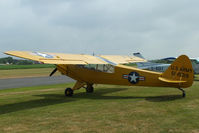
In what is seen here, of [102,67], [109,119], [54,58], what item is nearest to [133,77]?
[102,67]

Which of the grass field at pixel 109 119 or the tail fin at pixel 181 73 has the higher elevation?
the tail fin at pixel 181 73

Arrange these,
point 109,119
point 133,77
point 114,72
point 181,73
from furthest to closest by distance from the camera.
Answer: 1. point 114,72
2. point 133,77
3. point 181,73
4. point 109,119

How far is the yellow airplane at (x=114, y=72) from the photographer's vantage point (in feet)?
30.3

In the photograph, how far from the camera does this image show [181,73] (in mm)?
9383

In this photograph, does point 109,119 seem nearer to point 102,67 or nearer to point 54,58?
point 54,58

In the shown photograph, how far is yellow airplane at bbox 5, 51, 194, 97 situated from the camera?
9234mm

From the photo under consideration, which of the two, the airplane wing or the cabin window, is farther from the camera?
the cabin window

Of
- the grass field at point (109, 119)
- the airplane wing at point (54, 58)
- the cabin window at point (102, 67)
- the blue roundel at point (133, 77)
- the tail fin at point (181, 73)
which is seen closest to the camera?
the grass field at point (109, 119)

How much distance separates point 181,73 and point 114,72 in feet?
11.4

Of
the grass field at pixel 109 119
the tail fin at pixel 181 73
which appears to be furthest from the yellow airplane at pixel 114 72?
the grass field at pixel 109 119

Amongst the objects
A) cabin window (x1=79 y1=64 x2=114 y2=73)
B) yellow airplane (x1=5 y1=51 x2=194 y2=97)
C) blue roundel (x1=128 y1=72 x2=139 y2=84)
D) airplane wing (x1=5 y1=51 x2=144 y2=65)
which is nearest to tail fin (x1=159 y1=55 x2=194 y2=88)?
yellow airplane (x1=5 y1=51 x2=194 y2=97)

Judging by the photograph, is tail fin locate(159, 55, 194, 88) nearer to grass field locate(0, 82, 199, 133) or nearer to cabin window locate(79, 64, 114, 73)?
grass field locate(0, 82, 199, 133)

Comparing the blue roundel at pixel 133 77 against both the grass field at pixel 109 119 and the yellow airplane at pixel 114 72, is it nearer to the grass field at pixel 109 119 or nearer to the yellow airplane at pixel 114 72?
the yellow airplane at pixel 114 72

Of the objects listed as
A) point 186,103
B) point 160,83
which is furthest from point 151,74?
point 186,103
